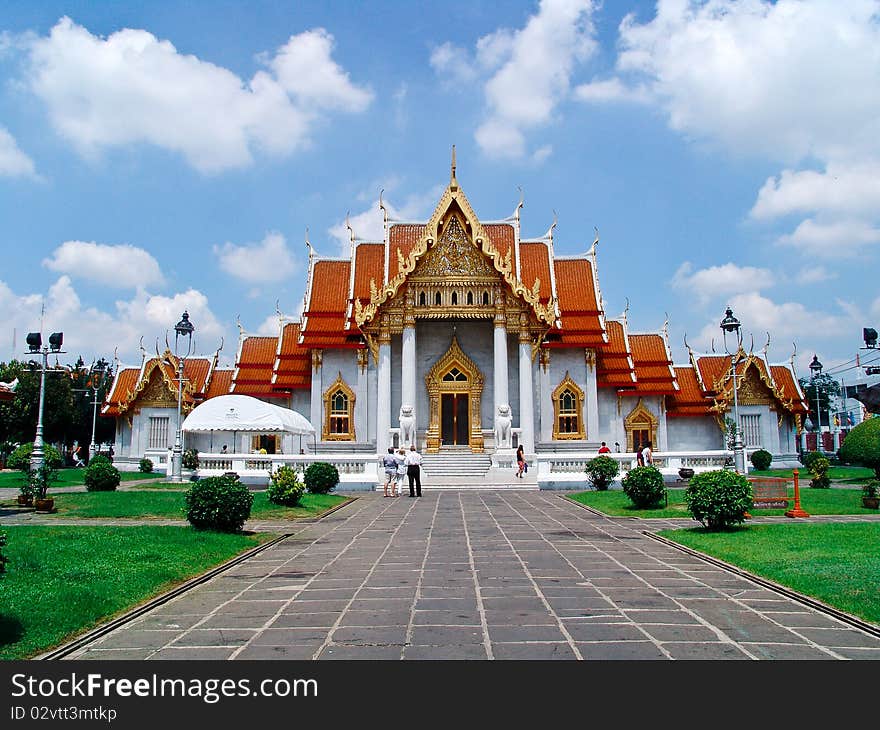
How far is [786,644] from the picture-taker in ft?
19.5

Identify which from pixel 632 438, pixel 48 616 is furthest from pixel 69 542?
pixel 632 438

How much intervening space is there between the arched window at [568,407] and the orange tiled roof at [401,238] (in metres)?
9.30

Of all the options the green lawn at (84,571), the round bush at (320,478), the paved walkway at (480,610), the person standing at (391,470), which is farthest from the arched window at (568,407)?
the green lawn at (84,571)

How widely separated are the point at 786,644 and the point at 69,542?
9482 millimetres

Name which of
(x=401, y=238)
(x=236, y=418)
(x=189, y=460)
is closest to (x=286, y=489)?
(x=236, y=418)

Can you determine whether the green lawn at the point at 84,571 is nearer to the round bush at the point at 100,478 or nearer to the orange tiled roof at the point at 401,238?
the round bush at the point at 100,478

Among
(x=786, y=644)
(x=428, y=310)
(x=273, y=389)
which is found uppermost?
(x=428, y=310)

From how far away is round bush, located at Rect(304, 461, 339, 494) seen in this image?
22.8 m

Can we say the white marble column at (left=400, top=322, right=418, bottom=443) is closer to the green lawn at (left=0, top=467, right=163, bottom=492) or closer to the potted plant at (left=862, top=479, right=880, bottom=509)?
the green lawn at (left=0, top=467, right=163, bottom=492)

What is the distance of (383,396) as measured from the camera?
31719 mm

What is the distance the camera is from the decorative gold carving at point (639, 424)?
117ft

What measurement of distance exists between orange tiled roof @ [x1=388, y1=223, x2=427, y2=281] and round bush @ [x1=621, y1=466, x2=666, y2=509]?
787 inches

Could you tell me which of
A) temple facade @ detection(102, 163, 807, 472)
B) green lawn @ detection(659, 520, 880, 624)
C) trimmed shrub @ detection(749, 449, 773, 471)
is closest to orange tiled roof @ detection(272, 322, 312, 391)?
temple facade @ detection(102, 163, 807, 472)
